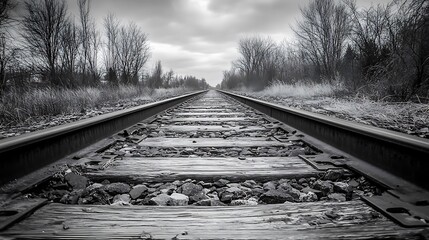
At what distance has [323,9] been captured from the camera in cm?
1773

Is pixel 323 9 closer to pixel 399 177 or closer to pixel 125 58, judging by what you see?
pixel 125 58

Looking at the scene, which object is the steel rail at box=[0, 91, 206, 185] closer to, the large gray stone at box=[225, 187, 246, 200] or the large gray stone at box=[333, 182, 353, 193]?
the large gray stone at box=[225, 187, 246, 200]

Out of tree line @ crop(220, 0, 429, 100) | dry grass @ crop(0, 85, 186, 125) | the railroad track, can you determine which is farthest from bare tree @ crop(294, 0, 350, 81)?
the railroad track

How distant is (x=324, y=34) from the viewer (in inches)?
669

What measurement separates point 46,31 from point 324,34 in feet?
48.6

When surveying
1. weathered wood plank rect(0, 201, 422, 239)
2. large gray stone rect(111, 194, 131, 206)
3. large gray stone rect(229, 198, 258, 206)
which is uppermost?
weathered wood plank rect(0, 201, 422, 239)

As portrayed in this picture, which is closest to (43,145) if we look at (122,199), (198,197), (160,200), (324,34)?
(122,199)

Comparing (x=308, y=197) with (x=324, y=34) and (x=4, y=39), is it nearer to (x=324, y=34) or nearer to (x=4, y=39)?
(x=4, y=39)

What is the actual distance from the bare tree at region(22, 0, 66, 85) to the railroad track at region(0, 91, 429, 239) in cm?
1085

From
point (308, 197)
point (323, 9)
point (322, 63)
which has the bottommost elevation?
point (308, 197)

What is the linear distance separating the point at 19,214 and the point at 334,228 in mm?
1274

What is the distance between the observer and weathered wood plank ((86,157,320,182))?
6.06 feet

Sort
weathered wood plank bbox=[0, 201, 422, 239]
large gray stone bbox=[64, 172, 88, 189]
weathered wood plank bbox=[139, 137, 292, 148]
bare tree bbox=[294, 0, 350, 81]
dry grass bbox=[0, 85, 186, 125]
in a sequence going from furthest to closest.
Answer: bare tree bbox=[294, 0, 350, 81]
dry grass bbox=[0, 85, 186, 125]
weathered wood plank bbox=[139, 137, 292, 148]
large gray stone bbox=[64, 172, 88, 189]
weathered wood plank bbox=[0, 201, 422, 239]

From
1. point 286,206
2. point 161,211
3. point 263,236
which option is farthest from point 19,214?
point 286,206
